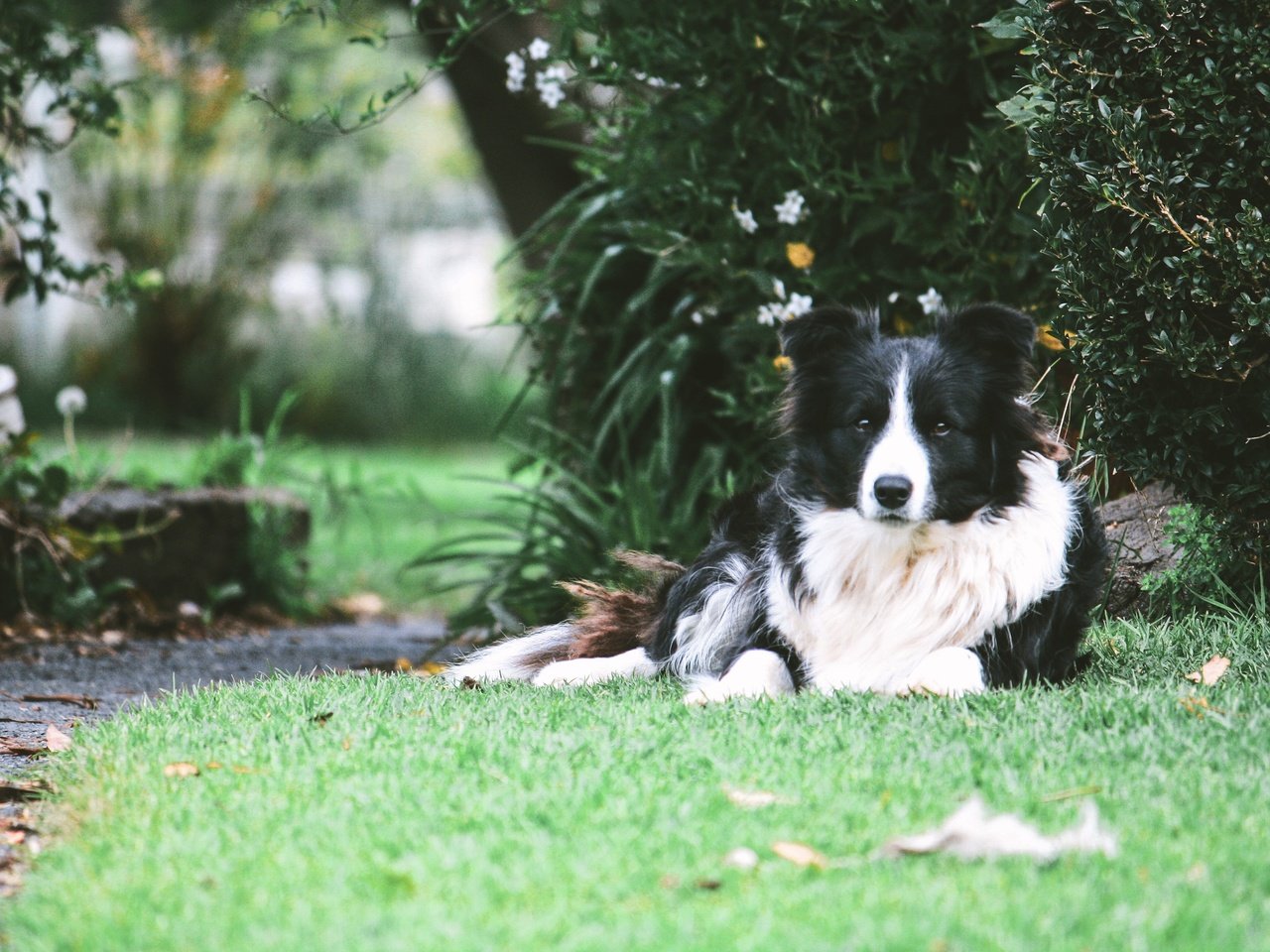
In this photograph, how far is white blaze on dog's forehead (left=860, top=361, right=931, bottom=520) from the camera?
3.47 meters

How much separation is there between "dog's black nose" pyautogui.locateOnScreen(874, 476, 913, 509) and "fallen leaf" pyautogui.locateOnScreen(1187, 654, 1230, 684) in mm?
896

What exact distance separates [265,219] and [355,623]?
29.6ft

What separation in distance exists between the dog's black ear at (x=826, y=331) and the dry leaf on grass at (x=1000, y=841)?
167cm

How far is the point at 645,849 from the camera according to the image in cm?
243

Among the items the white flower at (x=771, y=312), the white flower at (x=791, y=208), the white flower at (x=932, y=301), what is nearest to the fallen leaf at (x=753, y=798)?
the white flower at (x=932, y=301)

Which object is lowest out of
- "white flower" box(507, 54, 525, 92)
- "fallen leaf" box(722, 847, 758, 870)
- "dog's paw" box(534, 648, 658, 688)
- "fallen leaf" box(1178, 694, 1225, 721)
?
"dog's paw" box(534, 648, 658, 688)

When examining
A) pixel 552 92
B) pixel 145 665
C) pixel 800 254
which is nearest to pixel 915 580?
pixel 800 254

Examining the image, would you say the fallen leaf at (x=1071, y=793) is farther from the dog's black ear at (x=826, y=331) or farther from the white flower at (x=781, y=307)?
the white flower at (x=781, y=307)

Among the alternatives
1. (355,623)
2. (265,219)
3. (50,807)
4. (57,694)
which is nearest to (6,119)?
(57,694)

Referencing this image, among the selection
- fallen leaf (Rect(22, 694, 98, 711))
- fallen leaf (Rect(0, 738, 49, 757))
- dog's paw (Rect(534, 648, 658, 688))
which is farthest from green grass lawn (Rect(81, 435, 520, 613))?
fallen leaf (Rect(0, 738, 49, 757))

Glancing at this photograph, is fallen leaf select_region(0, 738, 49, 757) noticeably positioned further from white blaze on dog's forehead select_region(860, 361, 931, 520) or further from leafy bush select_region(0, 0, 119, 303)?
leafy bush select_region(0, 0, 119, 303)

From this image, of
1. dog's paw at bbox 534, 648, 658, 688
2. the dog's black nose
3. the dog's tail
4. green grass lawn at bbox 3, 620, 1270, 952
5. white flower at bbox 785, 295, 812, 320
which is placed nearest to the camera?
green grass lawn at bbox 3, 620, 1270, 952

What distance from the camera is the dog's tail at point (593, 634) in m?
4.52

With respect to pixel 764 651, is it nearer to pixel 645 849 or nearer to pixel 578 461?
pixel 645 849
